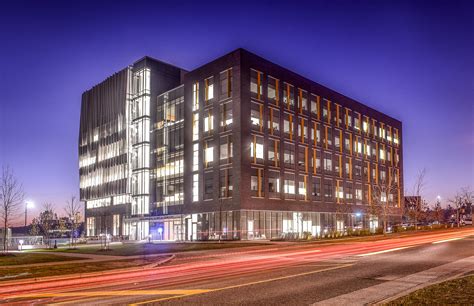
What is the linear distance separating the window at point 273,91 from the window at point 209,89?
7.61 m

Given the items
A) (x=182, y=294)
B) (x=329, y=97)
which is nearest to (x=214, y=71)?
(x=329, y=97)

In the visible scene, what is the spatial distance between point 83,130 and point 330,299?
89.9 meters

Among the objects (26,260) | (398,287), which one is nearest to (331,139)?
(26,260)

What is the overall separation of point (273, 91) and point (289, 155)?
9.12 metres

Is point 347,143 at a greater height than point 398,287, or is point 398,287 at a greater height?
point 347,143

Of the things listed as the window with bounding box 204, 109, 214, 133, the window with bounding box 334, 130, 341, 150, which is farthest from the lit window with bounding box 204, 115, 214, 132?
the window with bounding box 334, 130, 341, 150

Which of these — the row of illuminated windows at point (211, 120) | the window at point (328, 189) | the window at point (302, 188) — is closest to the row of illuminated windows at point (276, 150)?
the window at point (302, 188)

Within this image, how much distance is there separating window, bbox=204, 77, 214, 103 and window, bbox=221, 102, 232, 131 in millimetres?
3224

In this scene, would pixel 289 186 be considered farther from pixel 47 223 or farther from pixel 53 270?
pixel 53 270

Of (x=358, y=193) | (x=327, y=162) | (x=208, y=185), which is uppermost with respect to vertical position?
(x=327, y=162)

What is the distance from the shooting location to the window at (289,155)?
2479 inches

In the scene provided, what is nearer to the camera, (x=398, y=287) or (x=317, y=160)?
(x=398, y=287)

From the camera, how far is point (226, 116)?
58.9 m

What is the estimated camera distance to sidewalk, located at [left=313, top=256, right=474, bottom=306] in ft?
37.0
